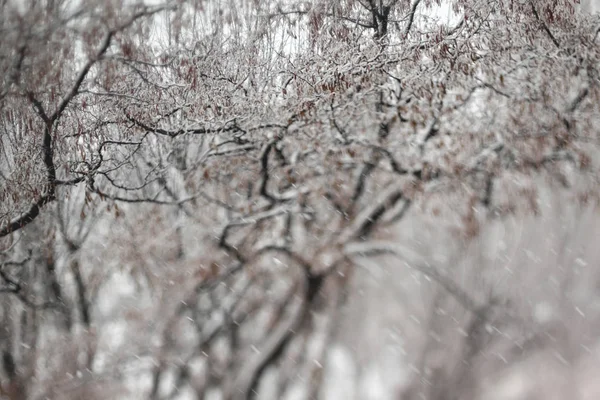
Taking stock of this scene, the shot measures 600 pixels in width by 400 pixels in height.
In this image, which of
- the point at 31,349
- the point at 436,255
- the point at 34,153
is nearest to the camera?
the point at 436,255

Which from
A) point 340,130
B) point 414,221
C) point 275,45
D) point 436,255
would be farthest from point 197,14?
point 436,255

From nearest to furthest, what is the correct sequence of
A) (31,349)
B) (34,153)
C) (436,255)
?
(436,255)
(34,153)
(31,349)

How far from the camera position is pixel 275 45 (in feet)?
12.1

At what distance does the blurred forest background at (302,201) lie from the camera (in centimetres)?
272

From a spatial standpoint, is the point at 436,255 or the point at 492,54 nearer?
the point at 436,255

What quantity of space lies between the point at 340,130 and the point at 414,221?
2.68ft

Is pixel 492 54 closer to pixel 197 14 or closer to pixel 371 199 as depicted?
pixel 371 199

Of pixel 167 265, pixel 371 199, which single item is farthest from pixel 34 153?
pixel 371 199

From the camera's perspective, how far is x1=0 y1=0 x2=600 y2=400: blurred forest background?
272 cm

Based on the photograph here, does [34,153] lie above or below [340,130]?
below

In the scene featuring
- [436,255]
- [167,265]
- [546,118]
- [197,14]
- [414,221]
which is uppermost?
[197,14]

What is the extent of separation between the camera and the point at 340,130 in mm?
3408

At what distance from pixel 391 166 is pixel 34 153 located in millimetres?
2376

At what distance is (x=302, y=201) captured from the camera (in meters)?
3.35
